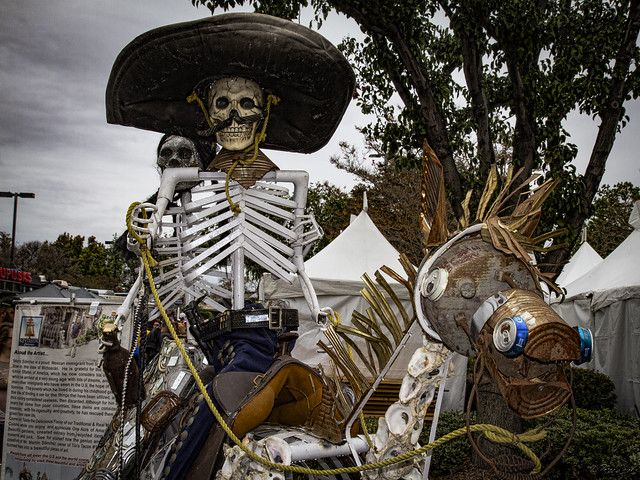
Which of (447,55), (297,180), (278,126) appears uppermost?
(447,55)

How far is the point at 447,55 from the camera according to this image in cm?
752

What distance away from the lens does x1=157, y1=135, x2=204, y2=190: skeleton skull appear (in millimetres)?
3920

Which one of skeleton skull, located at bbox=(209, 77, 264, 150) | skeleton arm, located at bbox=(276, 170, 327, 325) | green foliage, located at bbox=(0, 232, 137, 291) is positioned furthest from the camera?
green foliage, located at bbox=(0, 232, 137, 291)

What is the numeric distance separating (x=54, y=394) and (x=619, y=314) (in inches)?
362

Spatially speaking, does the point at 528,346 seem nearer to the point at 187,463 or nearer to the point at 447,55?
the point at 187,463

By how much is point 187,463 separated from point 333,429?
0.72 meters

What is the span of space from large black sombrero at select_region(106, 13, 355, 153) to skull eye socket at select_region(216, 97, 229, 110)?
5.8 inches

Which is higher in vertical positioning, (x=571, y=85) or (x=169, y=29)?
(x=571, y=85)

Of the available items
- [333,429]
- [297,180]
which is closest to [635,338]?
[297,180]

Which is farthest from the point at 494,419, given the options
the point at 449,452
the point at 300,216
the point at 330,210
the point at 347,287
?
the point at 330,210

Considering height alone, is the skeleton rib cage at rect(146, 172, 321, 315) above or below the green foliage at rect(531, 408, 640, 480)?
above

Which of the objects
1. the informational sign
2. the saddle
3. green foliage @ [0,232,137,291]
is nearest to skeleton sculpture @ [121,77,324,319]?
the saddle

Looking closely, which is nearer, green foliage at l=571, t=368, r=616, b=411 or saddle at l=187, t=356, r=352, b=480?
saddle at l=187, t=356, r=352, b=480

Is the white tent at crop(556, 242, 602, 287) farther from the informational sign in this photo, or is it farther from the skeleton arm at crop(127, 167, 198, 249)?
the skeleton arm at crop(127, 167, 198, 249)
